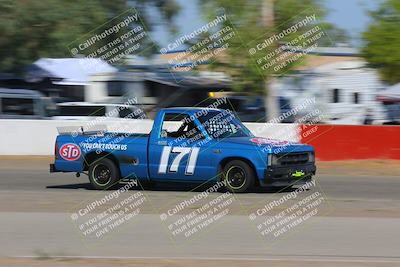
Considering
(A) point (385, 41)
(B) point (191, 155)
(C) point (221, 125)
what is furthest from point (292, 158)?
(A) point (385, 41)

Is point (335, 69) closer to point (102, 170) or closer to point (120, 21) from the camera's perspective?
point (120, 21)

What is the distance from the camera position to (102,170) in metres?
15.2

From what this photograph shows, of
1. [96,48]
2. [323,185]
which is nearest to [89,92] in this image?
[96,48]

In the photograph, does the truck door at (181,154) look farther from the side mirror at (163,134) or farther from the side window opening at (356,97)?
the side window opening at (356,97)

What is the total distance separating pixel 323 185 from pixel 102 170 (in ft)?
15.2

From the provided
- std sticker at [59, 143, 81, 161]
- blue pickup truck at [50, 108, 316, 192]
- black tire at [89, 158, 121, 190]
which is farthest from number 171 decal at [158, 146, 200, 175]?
std sticker at [59, 143, 81, 161]

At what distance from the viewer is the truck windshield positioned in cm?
1465

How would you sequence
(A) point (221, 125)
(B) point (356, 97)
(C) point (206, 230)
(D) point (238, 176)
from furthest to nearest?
(B) point (356, 97) < (A) point (221, 125) < (D) point (238, 176) < (C) point (206, 230)

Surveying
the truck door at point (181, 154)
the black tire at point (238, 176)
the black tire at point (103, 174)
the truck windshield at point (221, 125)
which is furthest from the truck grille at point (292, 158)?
the black tire at point (103, 174)

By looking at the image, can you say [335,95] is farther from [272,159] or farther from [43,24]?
[272,159]

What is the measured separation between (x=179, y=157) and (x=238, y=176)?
113 centimetres

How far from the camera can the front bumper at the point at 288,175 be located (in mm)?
14156

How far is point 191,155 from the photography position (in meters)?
14.5

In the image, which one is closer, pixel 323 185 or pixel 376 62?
pixel 323 185
